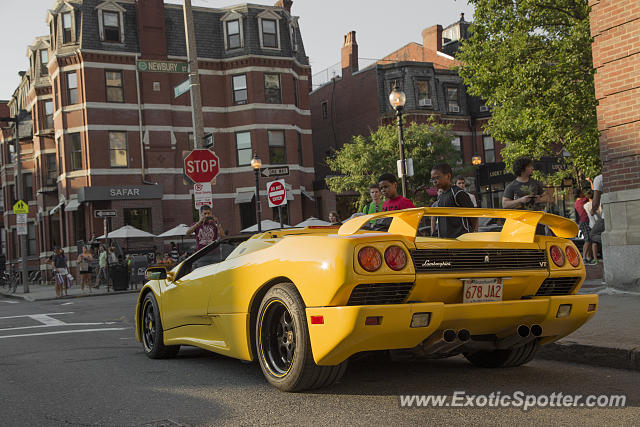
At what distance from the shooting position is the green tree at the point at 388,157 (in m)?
34.1

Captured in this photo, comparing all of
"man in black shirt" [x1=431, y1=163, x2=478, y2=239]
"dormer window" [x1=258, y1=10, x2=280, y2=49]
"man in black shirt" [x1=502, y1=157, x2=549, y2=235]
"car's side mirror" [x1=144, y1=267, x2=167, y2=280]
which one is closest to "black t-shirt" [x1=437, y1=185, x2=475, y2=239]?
"man in black shirt" [x1=431, y1=163, x2=478, y2=239]

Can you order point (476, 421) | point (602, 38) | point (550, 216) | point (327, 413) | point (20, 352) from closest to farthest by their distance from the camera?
1. point (476, 421)
2. point (327, 413)
3. point (550, 216)
4. point (20, 352)
5. point (602, 38)

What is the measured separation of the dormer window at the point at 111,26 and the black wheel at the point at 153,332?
27986mm

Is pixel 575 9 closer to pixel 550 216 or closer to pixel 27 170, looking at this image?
pixel 550 216

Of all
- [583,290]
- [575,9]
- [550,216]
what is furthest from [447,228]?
[575,9]

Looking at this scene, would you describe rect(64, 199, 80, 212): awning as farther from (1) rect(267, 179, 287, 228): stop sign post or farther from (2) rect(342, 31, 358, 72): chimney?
(2) rect(342, 31, 358, 72): chimney

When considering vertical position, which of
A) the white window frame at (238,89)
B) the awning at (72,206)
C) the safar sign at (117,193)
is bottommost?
the awning at (72,206)

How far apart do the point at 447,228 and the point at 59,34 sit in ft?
99.8

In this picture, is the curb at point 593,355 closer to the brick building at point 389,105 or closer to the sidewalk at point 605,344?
the sidewalk at point 605,344

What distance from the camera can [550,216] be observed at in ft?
16.0

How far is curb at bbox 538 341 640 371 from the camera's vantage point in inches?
212

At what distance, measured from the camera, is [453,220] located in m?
6.50

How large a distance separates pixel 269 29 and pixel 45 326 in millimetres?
26391

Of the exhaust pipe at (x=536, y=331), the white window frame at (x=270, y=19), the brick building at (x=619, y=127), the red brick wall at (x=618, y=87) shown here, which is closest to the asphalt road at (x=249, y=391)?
the exhaust pipe at (x=536, y=331)
